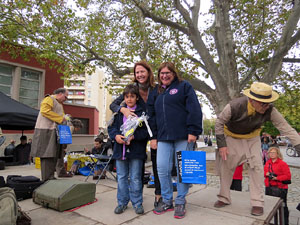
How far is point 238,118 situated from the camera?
2.88m

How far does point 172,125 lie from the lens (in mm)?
2707

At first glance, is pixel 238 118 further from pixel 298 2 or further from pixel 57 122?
pixel 298 2

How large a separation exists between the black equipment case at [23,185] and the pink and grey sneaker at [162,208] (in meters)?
2.11

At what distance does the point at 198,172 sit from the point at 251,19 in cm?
1036

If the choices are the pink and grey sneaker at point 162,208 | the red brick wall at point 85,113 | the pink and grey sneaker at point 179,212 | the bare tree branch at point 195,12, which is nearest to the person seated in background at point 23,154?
the red brick wall at point 85,113

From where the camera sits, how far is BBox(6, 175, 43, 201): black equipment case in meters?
3.37

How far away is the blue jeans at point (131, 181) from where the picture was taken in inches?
110

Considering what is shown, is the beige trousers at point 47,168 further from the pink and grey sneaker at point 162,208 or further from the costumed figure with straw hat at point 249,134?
the costumed figure with straw hat at point 249,134

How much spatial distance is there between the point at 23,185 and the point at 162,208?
2.30 metres

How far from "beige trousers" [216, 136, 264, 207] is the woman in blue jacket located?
685mm

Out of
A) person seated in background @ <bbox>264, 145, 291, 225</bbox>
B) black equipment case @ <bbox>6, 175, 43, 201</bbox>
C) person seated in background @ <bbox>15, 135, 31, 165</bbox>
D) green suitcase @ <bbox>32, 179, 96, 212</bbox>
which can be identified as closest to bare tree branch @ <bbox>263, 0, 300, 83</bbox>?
person seated in background @ <bbox>264, 145, 291, 225</bbox>

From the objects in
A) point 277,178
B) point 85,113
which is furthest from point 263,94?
point 85,113

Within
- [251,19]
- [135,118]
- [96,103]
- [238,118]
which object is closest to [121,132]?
[135,118]

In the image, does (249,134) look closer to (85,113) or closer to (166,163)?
(166,163)
